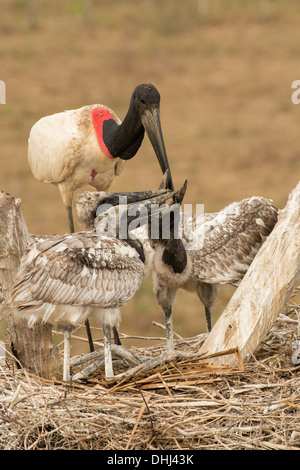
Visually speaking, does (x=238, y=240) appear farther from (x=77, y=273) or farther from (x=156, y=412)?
(x=156, y=412)

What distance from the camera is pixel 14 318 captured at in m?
5.51

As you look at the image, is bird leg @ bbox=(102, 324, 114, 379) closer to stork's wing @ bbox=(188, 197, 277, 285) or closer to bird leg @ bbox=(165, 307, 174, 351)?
bird leg @ bbox=(165, 307, 174, 351)

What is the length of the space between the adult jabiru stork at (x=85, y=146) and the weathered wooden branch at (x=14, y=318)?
136 cm

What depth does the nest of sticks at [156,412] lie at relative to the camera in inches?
191

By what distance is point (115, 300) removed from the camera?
5527 millimetres

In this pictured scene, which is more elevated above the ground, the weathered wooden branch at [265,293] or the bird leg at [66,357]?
the weathered wooden branch at [265,293]

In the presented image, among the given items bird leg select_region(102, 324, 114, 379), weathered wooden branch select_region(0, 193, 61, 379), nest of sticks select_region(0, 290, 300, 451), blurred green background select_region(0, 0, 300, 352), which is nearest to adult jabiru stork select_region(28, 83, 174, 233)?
weathered wooden branch select_region(0, 193, 61, 379)

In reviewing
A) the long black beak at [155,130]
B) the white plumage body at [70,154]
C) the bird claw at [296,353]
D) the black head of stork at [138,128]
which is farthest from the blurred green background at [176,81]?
the bird claw at [296,353]

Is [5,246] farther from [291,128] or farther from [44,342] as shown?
[291,128]

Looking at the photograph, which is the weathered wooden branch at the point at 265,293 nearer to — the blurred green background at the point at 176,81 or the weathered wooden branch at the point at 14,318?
the weathered wooden branch at the point at 14,318

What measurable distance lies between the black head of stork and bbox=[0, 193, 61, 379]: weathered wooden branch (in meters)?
1.43

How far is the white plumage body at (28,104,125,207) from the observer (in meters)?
7.24

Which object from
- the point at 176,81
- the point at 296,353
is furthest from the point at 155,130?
the point at 176,81

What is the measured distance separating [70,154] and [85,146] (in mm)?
143
